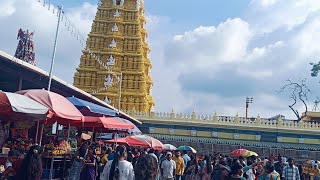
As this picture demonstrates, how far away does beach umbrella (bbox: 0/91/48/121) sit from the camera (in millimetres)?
7598

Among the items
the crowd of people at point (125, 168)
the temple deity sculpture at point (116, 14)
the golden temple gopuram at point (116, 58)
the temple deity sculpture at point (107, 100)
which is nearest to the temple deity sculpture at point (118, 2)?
the golden temple gopuram at point (116, 58)

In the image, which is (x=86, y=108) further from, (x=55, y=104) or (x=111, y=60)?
(x=111, y=60)

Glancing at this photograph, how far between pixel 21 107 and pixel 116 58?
32.4 metres

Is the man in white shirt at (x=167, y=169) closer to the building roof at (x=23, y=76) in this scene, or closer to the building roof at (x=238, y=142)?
the building roof at (x=23, y=76)

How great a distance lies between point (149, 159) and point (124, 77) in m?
34.0

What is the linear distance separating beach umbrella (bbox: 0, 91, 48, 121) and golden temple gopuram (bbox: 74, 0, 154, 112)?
30.1 meters

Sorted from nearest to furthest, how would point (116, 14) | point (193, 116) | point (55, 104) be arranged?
point (55, 104) → point (193, 116) → point (116, 14)

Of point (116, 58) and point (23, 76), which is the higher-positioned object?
point (116, 58)

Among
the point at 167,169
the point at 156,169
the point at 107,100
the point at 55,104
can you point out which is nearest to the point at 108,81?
the point at 107,100

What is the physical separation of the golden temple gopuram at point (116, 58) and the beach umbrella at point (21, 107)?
30072mm

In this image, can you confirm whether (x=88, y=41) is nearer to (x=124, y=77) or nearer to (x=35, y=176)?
(x=124, y=77)

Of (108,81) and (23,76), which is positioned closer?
(23,76)

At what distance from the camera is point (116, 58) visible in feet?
131

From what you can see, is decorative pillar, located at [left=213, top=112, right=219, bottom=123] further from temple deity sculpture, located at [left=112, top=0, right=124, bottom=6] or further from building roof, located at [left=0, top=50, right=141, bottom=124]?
building roof, located at [left=0, top=50, right=141, bottom=124]
